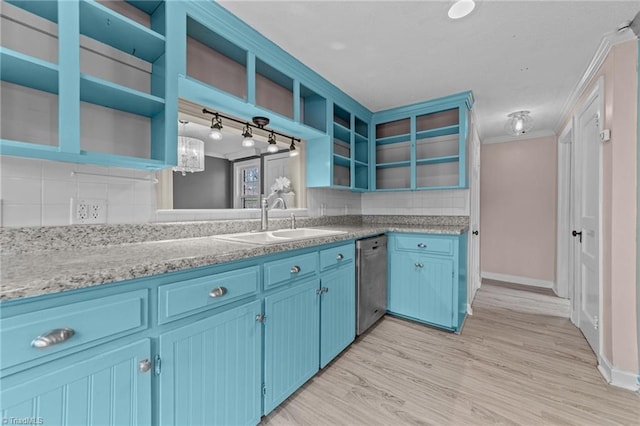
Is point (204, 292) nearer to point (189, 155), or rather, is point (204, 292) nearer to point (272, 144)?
point (189, 155)

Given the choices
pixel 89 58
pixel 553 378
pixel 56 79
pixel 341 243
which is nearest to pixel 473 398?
pixel 553 378

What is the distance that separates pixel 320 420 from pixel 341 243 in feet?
3.51

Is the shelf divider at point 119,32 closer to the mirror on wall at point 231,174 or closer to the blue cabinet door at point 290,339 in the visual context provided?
the mirror on wall at point 231,174

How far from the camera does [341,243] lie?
1981 mm

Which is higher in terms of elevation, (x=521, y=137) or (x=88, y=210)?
(x=521, y=137)

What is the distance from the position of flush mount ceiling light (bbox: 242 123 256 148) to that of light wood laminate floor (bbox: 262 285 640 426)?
6.03ft

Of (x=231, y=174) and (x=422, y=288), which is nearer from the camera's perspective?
(x=231, y=174)

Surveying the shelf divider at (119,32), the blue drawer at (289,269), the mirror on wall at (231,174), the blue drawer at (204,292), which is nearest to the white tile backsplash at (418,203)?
the mirror on wall at (231,174)

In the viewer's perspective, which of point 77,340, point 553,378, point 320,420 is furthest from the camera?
point 553,378

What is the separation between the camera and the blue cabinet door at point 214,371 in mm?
992

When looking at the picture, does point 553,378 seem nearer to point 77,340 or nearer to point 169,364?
point 169,364

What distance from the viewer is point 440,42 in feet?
6.07

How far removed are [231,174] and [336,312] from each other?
4.35 ft

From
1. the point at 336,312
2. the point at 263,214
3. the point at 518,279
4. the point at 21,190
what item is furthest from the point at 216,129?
the point at 518,279
